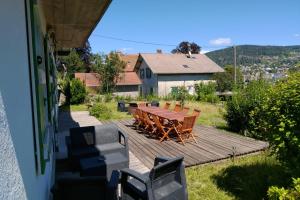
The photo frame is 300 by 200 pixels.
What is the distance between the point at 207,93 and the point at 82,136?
23.7 metres

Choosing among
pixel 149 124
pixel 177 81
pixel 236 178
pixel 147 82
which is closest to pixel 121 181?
pixel 236 178

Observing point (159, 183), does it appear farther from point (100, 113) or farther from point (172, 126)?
point (100, 113)

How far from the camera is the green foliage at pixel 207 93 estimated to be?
25.8 m

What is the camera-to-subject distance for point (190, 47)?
5378 cm

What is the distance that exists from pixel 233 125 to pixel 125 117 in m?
5.42

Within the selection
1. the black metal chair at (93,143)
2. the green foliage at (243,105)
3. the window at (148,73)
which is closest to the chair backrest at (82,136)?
the black metal chair at (93,143)

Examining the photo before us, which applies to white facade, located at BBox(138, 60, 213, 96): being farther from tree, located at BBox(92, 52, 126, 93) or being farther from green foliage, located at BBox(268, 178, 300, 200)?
green foliage, located at BBox(268, 178, 300, 200)

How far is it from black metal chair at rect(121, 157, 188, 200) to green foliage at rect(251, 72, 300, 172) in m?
1.37

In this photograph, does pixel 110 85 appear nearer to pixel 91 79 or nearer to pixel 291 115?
pixel 91 79

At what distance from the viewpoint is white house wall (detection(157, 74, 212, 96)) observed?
1442 inches

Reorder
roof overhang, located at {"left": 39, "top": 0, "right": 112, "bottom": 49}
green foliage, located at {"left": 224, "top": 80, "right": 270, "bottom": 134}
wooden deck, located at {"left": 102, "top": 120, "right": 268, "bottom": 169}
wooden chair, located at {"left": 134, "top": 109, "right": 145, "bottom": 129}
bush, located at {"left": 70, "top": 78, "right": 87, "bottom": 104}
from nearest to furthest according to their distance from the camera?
Result: roof overhang, located at {"left": 39, "top": 0, "right": 112, "bottom": 49}, wooden deck, located at {"left": 102, "top": 120, "right": 268, "bottom": 169}, green foliage, located at {"left": 224, "top": 80, "right": 270, "bottom": 134}, wooden chair, located at {"left": 134, "top": 109, "right": 145, "bottom": 129}, bush, located at {"left": 70, "top": 78, "right": 87, "bottom": 104}

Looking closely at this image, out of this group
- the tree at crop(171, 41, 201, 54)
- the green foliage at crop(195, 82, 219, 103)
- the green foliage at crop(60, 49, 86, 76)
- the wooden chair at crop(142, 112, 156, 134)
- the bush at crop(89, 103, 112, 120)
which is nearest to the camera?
the wooden chair at crop(142, 112, 156, 134)

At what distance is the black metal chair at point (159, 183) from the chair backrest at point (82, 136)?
84.9 inches

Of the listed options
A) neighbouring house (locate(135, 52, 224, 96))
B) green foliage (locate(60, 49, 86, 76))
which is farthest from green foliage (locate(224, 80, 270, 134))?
green foliage (locate(60, 49, 86, 76))
